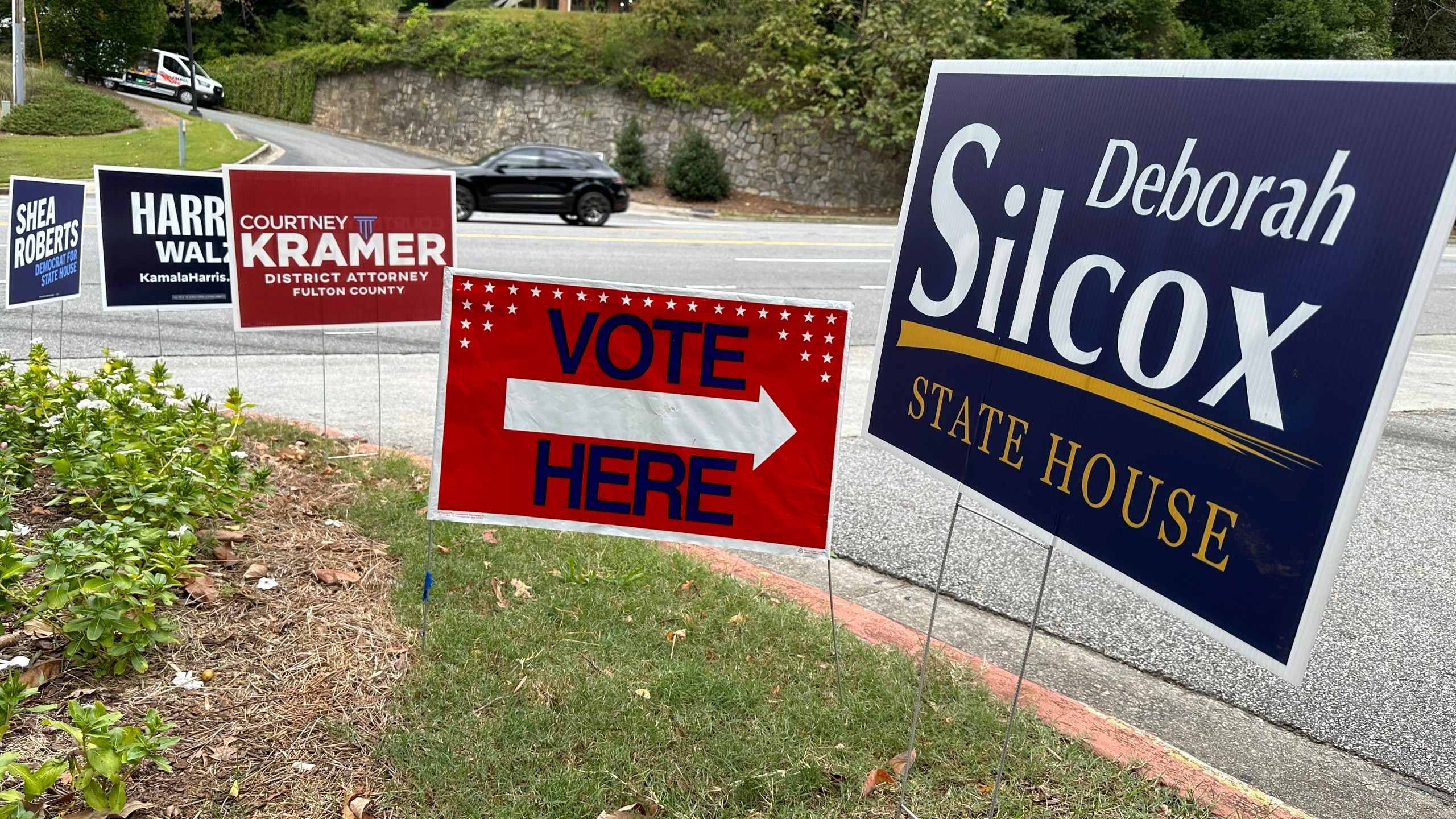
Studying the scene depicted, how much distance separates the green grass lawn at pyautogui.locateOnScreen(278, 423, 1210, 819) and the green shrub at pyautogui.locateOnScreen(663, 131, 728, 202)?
26.6 metres

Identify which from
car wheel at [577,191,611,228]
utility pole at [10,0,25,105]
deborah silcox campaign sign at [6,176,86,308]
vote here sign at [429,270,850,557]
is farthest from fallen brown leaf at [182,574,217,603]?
utility pole at [10,0,25,105]

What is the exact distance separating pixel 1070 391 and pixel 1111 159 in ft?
1.96

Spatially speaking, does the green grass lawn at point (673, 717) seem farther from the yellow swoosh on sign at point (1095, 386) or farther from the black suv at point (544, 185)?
the black suv at point (544, 185)

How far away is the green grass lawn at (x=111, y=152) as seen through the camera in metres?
22.4

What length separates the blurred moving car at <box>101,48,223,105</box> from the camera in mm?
38469

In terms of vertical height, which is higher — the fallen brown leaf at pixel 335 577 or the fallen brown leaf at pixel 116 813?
the fallen brown leaf at pixel 116 813

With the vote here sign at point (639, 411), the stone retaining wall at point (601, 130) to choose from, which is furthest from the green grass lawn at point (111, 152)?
the vote here sign at point (639, 411)

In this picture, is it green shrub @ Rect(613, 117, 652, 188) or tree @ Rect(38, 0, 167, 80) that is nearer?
green shrub @ Rect(613, 117, 652, 188)

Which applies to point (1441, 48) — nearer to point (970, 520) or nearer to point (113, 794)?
point (970, 520)

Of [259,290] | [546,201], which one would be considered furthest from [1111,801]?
[546,201]

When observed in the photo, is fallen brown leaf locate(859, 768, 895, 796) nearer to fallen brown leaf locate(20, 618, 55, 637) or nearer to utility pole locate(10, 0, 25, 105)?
fallen brown leaf locate(20, 618, 55, 637)

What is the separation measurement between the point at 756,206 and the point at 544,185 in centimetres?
1103

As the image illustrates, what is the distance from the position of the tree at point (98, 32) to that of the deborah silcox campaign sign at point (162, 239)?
1383 inches

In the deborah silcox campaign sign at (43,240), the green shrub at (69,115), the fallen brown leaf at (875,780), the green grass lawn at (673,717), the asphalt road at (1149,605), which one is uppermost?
the deborah silcox campaign sign at (43,240)
